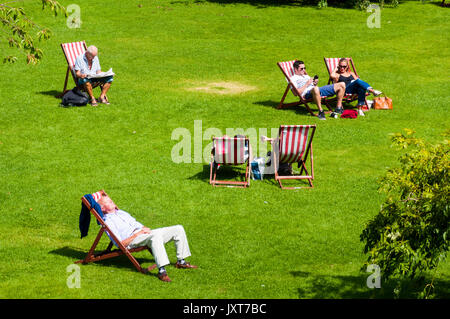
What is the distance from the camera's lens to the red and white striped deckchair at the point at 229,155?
1151 centimetres

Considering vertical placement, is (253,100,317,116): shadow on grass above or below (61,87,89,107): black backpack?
below

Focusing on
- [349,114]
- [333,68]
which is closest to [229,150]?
[349,114]

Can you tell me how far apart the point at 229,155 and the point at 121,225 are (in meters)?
3.59

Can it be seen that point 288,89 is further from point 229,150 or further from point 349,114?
point 229,150

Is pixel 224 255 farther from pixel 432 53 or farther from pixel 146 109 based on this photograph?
pixel 432 53

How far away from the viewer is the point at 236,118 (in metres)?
15.4

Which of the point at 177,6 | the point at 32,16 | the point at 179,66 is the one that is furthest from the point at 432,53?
the point at 32,16

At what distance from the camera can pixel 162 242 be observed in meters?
8.38

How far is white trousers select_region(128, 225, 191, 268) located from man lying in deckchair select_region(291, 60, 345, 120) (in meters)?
7.79

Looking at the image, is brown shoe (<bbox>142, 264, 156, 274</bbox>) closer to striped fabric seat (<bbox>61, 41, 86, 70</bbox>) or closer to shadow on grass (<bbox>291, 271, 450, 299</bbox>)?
shadow on grass (<bbox>291, 271, 450, 299</bbox>)

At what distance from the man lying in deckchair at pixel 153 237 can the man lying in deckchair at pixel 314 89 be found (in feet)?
25.6

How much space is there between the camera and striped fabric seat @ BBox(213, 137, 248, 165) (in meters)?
11.5

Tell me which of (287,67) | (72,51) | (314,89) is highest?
(72,51)

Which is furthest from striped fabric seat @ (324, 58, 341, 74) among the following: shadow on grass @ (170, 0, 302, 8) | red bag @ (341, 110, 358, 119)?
shadow on grass @ (170, 0, 302, 8)
